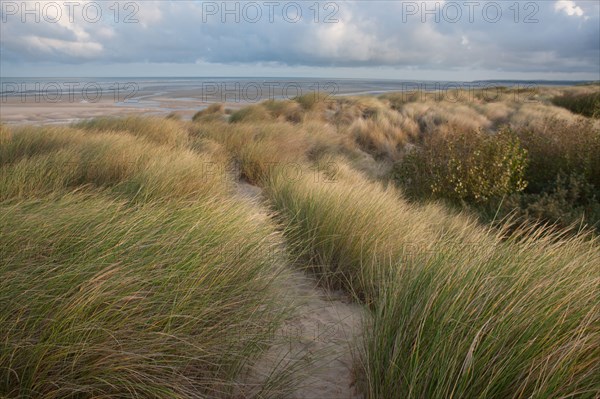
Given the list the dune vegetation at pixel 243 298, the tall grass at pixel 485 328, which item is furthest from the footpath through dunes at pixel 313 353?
the tall grass at pixel 485 328

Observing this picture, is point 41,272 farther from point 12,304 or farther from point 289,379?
point 289,379

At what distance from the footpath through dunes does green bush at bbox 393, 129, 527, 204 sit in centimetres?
338

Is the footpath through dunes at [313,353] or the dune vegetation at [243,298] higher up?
the dune vegetation at [243,298]

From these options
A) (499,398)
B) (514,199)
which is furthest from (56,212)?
(514,199)

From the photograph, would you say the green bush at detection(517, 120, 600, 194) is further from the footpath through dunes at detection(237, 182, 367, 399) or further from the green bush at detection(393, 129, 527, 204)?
the footpath through dunes at detection(237, 182, 367, 399)

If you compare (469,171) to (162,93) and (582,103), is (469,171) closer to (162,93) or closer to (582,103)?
(582,103)

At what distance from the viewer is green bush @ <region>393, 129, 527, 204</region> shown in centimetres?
574

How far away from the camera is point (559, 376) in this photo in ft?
5.25

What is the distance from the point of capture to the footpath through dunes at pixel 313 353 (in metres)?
2.03

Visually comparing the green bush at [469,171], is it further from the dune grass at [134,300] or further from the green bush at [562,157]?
the dune grass at [134,300]

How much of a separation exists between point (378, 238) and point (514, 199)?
9.23ft

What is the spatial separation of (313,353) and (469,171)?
164 inches

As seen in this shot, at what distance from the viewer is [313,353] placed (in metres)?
2.28

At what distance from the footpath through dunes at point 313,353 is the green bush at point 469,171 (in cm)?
338
